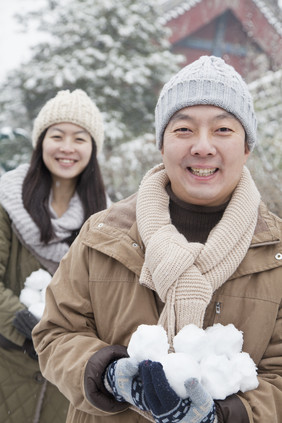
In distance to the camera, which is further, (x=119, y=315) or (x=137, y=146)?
(x=137, y=146)

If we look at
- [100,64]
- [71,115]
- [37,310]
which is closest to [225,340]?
[37,310]

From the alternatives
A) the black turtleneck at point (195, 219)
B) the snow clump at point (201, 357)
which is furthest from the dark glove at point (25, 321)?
the snow clump at point (201, 357)

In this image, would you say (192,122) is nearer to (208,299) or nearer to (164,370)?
(208,299)

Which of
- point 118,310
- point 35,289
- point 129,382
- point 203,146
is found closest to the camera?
point 129,382

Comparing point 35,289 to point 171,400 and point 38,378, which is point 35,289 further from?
point 171,400

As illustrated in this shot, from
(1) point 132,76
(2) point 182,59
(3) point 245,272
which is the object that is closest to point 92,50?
(1) point 132,76

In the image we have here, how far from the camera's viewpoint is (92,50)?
A: 12078 millimetres

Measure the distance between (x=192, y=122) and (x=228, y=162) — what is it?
0.18 meters

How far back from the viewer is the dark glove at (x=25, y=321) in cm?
256

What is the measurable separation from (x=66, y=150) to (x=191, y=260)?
1.64m

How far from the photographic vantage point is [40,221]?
111 inches

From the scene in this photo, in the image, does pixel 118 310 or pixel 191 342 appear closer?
pixel 191 342

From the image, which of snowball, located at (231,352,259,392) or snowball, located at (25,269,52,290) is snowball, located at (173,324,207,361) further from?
snowball, located at (25,269,52,290)

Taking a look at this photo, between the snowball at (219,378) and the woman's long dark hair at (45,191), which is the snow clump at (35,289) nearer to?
the woman's long dark hair at (45,191)
